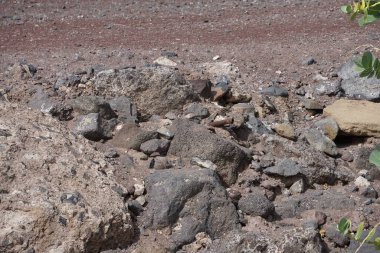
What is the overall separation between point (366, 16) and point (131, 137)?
3.01m

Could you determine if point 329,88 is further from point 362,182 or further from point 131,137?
point 131,137

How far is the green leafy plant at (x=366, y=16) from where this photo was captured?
2.14m

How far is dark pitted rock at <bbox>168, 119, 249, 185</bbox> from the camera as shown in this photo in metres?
4.82

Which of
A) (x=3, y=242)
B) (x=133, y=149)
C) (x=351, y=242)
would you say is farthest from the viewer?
(x=133, y=149)

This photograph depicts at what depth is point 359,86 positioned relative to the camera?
251 inches

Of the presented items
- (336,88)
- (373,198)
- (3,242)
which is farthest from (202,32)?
(3,242)

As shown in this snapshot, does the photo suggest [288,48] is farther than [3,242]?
Yes

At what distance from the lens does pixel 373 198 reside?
4.95 metres

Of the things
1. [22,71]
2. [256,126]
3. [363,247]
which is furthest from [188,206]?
[22,71]

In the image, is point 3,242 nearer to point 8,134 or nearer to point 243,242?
point 8,134

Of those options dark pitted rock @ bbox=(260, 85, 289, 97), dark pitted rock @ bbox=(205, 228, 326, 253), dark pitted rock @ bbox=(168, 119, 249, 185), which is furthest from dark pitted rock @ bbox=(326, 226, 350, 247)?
dark pitted rock @ bbox=(260, 85, 289, 97)

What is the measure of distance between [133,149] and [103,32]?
3613 millimetres

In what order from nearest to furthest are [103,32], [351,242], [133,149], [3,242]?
[3,242] → [351,242] → [133,149] → [103,32]

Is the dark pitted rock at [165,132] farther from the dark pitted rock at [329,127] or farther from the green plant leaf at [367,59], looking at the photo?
the green plant leaf at [367,59]
